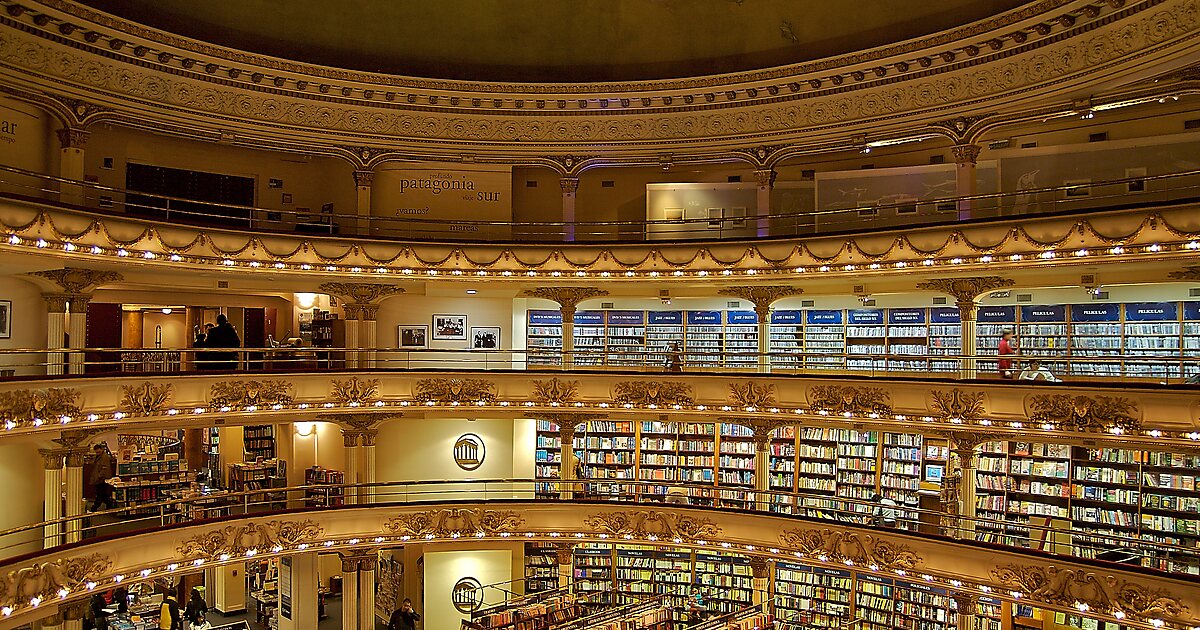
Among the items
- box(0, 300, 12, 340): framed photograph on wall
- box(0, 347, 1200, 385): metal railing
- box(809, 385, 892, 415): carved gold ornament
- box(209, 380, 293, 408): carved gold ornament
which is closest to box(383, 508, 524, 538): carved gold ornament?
box(0, 347, 1200, 385): metal railing

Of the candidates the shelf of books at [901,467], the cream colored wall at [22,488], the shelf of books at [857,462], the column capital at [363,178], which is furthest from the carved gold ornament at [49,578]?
the shelf of books at [901,467]

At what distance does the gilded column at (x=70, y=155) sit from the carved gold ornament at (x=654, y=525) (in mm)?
10920

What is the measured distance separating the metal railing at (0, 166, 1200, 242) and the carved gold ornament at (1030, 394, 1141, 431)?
9.13ft

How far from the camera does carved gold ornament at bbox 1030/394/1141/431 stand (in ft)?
40.8

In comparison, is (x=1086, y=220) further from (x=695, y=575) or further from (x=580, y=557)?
(x=580, y=557)

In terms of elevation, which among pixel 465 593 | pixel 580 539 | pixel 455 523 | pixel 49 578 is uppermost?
pixel 49 578

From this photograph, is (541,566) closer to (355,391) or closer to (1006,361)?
(355,391)

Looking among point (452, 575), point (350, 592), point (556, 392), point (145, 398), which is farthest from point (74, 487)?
point (556, 392)

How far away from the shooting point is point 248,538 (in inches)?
599

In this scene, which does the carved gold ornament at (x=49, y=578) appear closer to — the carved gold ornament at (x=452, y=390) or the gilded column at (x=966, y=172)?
the carved gold ornament at (x=452, y=390)

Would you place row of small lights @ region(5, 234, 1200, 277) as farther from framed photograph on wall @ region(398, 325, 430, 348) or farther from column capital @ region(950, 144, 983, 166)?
column capital @ region(950, 144, 983, 166)

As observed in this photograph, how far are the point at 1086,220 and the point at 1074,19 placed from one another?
321 centimetres

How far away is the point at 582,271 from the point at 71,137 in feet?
31.0

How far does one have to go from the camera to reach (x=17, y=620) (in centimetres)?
1200
